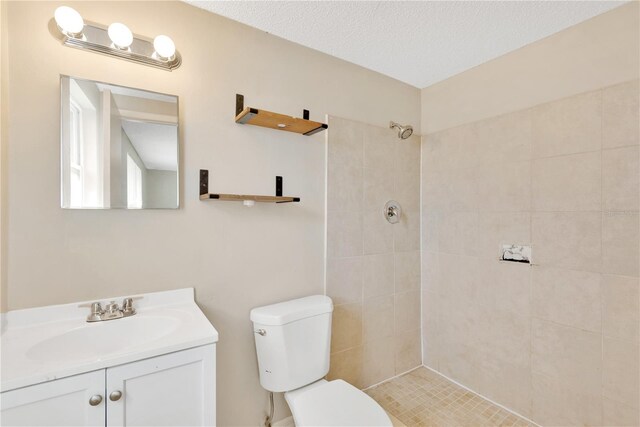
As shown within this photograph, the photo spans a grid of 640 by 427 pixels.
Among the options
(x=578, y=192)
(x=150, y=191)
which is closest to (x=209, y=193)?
(x=150, y=191)

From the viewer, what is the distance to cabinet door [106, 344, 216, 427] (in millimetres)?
965

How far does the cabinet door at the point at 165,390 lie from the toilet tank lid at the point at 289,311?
0.45 m

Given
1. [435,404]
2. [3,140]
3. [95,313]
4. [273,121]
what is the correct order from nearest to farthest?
1. [3,140]
2. [95,313]
3. [273,121]
4. [435,404]

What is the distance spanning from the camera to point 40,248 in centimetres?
Result: 121

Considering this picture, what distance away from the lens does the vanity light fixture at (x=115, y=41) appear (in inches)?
Result: 46.9

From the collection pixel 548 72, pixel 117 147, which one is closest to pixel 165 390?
pixel 117 147

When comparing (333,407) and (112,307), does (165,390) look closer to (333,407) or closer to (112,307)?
(112,307)

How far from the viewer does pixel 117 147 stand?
1345 mm

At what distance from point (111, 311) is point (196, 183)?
2.19ft

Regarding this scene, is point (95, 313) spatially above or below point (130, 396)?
above

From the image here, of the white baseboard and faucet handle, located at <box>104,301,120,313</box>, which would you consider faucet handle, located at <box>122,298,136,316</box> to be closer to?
faucet handle, located at <box>104,301,120,313</box>

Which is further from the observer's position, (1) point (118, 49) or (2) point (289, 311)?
(2) point (289, 311)

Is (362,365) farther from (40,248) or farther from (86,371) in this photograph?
(40,248)

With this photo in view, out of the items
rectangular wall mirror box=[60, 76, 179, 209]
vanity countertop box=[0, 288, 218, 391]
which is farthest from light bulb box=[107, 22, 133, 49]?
vanity countertop box=[0, 288, 218, 391]
